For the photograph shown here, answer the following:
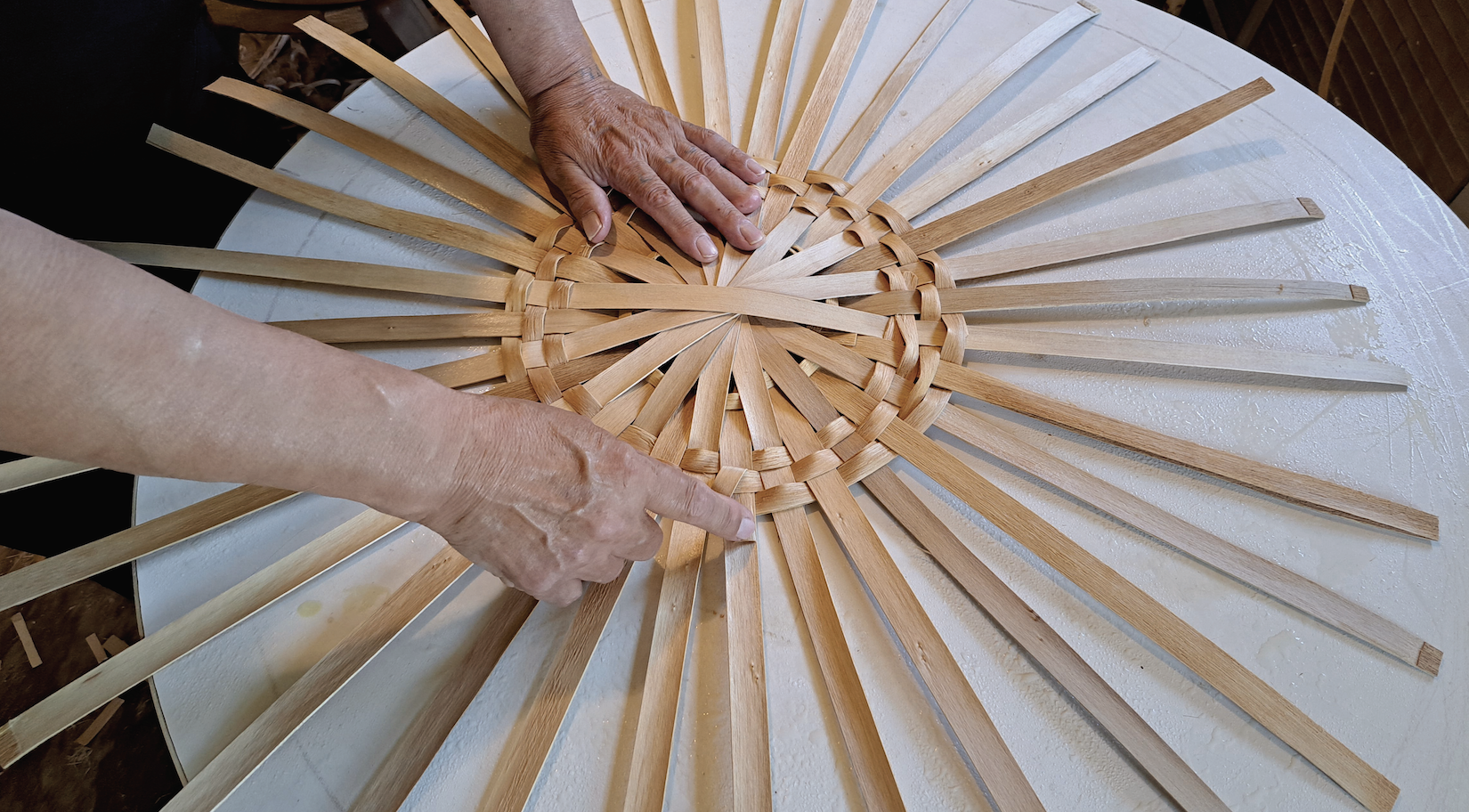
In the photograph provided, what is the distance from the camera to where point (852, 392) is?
3.17 feet

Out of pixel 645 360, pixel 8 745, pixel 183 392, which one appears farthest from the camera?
pixel 645 360

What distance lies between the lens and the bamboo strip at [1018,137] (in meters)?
1.13

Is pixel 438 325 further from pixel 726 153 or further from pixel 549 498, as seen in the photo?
pixel 726 153

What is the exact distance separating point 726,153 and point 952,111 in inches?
14.4

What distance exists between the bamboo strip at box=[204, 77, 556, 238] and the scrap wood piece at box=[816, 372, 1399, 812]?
0.57 m

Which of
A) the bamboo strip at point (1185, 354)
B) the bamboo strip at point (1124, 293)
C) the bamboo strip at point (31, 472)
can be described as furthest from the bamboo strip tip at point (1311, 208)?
the bamboo strip at point (31, 472)

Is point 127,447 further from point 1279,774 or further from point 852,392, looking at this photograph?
point 1279,774

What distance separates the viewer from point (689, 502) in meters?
0.81

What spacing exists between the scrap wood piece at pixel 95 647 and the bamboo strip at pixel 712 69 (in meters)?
1.93

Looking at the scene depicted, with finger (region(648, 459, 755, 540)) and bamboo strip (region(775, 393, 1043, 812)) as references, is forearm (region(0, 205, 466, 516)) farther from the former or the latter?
bamboo strip (region(775, 393, 1043, 812))

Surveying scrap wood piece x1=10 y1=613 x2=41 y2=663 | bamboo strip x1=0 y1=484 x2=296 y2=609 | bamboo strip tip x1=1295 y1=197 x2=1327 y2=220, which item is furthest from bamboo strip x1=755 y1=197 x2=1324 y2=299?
scrap wood piece x1=10 y1=613 x2=41 y2=663

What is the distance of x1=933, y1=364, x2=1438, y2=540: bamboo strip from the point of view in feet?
2.74

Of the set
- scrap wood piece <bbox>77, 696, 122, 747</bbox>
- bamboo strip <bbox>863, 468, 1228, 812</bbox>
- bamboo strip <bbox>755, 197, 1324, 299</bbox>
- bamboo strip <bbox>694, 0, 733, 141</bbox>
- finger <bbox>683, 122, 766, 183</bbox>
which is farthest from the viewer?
scrap wood piece <bbox>77, 696, 122, 747</bbox>

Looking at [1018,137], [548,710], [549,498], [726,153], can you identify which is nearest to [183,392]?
[549,498]
